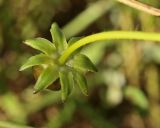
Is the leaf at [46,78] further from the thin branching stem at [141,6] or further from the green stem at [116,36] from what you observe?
the thin branching stem at [141,6]

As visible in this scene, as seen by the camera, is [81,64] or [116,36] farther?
[81,64]

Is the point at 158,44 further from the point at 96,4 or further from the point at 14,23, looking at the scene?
the point at 14,23

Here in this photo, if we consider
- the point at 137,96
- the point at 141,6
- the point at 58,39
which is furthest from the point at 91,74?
the point at 141,6

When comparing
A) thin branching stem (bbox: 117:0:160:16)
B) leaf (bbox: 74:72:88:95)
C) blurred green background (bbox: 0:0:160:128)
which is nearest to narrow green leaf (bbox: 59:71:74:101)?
leaf (bbox: 74:72:88:95)

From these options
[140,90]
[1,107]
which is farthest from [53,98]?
[140,90]

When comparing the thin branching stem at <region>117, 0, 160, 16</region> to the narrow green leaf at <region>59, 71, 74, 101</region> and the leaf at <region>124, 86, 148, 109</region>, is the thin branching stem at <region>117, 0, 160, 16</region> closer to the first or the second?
the narrow green leaf at <region>59, 71, 74, 101</region>

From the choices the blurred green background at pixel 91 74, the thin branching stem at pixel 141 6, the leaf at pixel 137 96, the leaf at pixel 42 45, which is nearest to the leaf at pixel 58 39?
Answer: the leaf at pixel 42 45

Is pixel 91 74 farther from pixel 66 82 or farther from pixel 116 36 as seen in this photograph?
pixel 116 36
